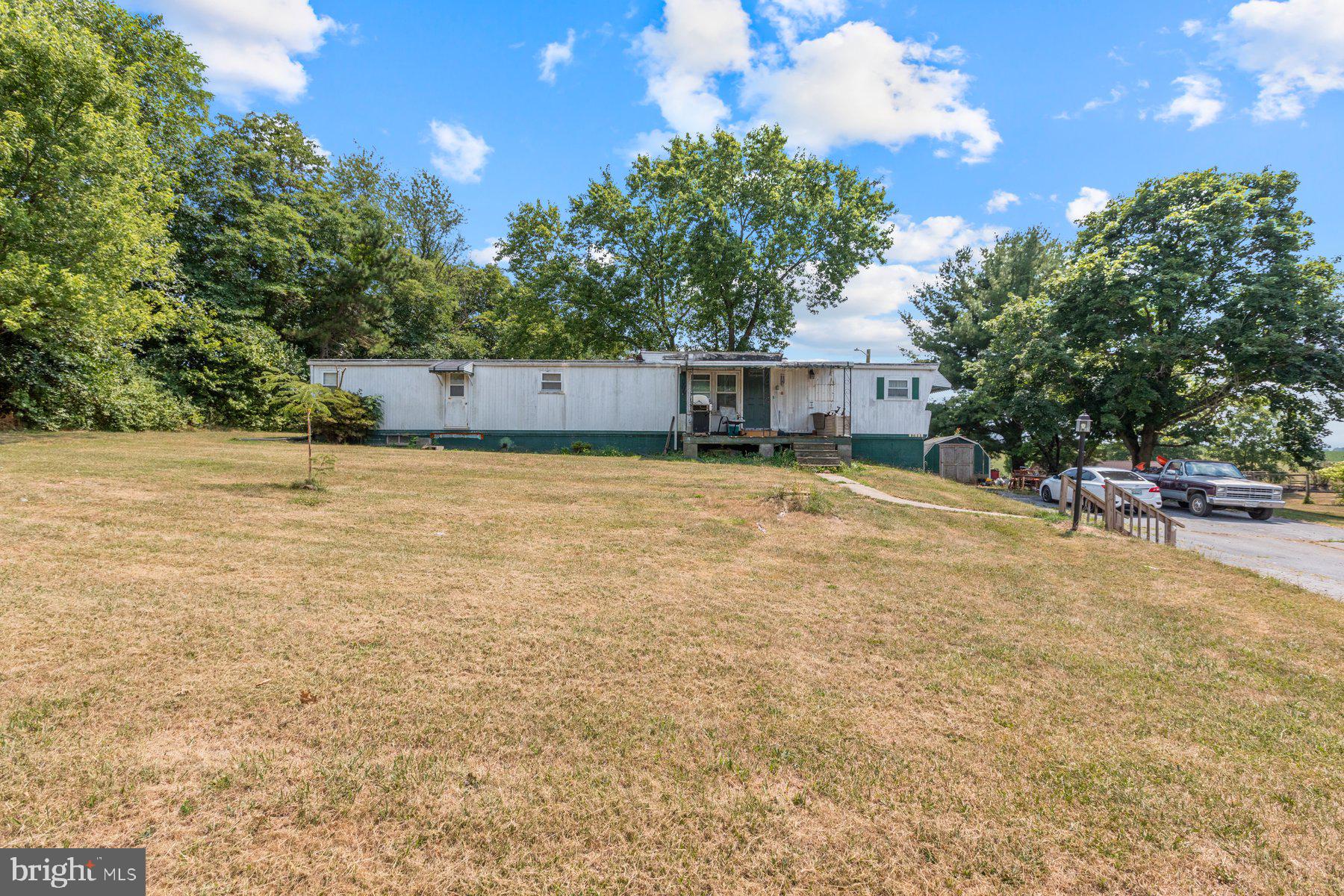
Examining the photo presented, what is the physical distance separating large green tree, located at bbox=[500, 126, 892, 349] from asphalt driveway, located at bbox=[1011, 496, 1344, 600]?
60.0ft

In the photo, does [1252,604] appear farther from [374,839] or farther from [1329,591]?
[374,839]

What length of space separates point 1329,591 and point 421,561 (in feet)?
38.5

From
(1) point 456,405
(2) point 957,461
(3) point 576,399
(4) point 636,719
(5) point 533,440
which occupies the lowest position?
(4) point 636,719

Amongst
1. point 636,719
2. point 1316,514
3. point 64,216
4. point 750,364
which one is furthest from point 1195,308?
point 64,216

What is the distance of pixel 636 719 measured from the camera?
3225 millimetres

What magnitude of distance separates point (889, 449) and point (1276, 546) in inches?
404

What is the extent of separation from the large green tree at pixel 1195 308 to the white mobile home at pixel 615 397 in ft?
28.0

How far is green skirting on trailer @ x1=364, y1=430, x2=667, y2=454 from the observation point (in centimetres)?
1939

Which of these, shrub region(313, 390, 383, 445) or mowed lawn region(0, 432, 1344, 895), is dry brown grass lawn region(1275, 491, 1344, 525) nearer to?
mowed lawn region(0, 432, 1344, 895)

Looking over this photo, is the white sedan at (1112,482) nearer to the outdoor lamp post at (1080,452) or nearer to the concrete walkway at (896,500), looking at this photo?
the outdoor lamp post at (1080,452)

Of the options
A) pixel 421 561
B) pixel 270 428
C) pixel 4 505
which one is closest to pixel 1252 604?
pixel 421 561

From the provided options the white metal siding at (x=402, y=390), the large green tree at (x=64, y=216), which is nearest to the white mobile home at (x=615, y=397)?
the white metal siding at (x=402, y=390)

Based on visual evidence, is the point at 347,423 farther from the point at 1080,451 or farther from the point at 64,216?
the point at 1080,451

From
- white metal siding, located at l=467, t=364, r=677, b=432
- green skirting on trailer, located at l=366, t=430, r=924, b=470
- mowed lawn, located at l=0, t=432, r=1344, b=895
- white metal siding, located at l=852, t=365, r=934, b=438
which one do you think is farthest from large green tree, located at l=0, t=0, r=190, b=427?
white metal siding, located at l=852, t=365, r=934, b=438
